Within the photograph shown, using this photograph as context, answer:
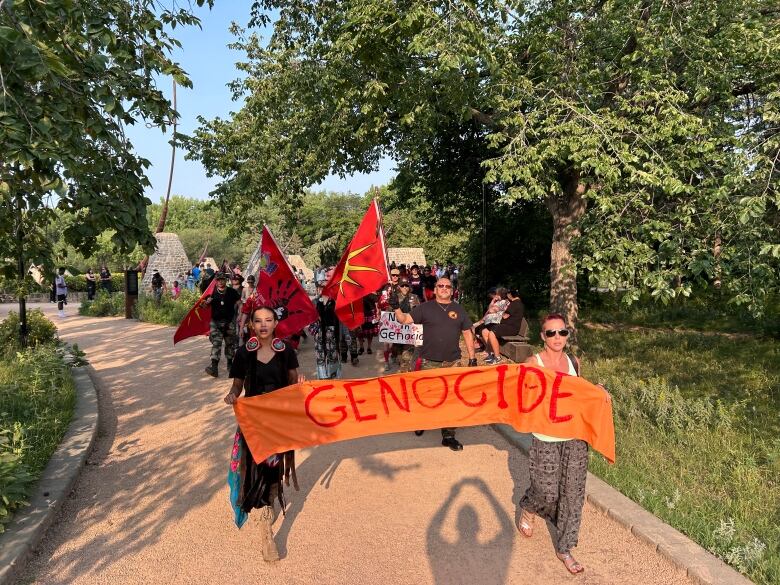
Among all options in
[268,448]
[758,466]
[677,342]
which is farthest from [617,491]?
[677,342]

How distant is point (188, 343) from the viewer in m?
15.7

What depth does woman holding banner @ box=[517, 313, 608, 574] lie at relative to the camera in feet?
13.6

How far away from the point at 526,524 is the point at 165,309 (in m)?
18.8

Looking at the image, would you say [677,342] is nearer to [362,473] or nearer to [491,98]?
[491,98]

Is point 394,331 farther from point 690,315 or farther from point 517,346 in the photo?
point 690,315

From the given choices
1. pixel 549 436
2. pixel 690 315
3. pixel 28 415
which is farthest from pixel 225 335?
pixel 690 315

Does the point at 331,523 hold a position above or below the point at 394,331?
below

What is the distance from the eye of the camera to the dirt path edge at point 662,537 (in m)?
3.83

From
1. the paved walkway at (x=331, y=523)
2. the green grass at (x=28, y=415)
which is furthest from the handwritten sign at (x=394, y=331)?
the green grass at (x=28, y=415)

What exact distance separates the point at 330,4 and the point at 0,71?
29.6 ft

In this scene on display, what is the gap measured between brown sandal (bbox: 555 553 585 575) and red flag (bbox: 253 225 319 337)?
190 inches

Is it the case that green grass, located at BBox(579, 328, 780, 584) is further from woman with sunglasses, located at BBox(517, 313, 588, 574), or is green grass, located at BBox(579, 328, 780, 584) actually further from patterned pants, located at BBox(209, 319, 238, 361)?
patterned pants, located at BBox(209, 319, 238, 361)

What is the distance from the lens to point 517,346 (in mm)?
10250

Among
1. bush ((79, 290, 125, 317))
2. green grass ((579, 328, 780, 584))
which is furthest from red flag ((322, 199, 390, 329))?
bush ((79, 290, 125, 317))
